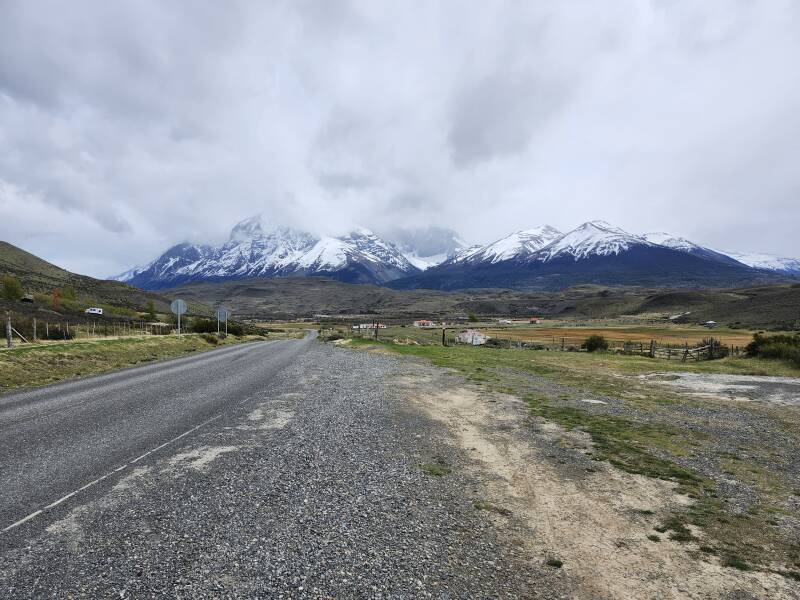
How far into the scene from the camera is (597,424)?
45.1 feet

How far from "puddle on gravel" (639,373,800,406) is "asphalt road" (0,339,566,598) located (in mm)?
16480

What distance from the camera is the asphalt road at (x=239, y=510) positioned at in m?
5.15

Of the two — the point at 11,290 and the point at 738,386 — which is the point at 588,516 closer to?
the point at 738,386

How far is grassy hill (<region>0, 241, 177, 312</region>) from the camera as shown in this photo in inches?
4318

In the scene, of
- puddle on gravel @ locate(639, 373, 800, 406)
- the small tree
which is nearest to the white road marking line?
puddle on gravel @ locate(639, 373, 800, 406)

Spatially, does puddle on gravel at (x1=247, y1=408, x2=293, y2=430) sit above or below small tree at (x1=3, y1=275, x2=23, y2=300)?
below

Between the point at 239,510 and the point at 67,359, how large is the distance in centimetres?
2271

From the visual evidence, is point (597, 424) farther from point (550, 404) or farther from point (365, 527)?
point (365, 527)

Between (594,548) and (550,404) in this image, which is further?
(550,404)

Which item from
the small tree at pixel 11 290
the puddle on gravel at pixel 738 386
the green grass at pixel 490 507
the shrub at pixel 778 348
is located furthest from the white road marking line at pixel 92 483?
the small tree at pixel 11 290

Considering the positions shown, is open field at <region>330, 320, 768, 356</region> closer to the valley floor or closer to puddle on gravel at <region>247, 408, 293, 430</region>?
the valley floor

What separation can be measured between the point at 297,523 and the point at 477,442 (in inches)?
247

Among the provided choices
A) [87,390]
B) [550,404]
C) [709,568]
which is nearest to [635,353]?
[550,404]

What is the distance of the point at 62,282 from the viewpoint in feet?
406
